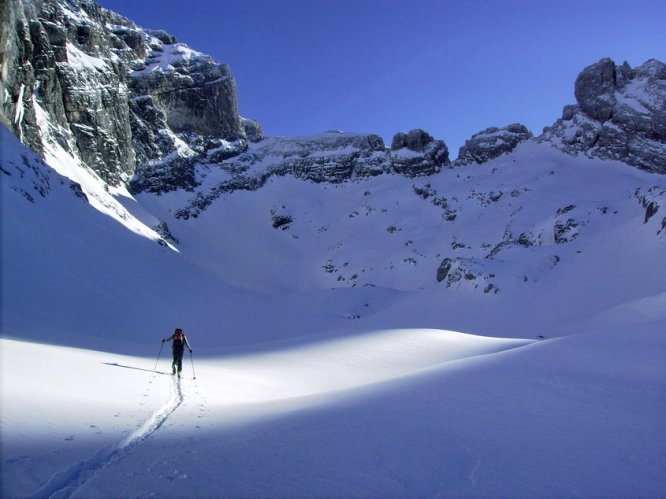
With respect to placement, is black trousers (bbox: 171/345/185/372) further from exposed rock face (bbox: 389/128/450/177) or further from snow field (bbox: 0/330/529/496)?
exposed rock face (bbox: 389/128/450/177)

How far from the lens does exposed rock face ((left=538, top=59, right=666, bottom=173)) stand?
213 ft

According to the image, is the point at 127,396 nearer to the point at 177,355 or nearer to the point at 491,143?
the point at 177,355

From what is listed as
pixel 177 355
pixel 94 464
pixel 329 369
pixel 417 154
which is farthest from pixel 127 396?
pixel 417 154

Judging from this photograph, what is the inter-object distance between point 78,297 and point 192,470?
18.0 m

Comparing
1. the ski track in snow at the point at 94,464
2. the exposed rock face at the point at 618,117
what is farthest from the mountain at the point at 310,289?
the exposed rock face at the point at 618,117

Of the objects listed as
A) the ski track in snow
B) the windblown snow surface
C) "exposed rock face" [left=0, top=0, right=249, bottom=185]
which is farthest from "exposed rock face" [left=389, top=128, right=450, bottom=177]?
the ski track in snow

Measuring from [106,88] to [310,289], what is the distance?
38.6 metres

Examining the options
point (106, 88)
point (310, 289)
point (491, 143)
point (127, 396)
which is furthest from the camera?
point (491, 143)

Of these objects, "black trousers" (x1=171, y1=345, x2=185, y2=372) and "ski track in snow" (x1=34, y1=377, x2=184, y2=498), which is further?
"black trousers" (x1=171, y1=345, x2=185, y2=372)

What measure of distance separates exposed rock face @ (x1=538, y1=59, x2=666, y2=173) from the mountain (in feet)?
1.14

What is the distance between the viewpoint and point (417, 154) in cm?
8381

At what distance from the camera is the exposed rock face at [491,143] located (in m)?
80.0

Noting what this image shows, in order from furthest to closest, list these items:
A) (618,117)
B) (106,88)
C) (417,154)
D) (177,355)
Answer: (417,154), (618,117), (106,88), (177,355)

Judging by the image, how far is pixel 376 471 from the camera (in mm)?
4410
